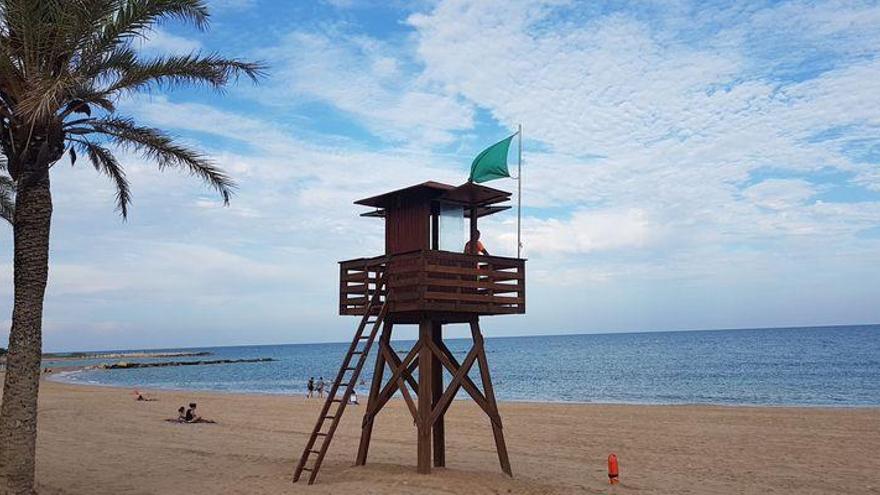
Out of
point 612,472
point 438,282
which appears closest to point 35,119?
point 438,282

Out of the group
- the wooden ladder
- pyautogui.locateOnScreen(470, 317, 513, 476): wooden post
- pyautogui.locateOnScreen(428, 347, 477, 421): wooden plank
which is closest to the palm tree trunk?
the wooden ladder

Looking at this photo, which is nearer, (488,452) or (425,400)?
(425,400)

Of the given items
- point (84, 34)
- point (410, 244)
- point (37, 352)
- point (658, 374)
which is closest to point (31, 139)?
point (84, 34)

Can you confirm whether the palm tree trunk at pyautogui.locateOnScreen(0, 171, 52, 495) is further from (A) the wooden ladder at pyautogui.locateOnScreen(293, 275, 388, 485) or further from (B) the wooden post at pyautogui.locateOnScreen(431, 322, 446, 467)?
(B) the wooden post at pyautogui.locateOnScreen(431, 322, 446, 467)

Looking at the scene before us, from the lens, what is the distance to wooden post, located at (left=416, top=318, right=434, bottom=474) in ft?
48.2

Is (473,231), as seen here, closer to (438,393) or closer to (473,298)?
(473,298)

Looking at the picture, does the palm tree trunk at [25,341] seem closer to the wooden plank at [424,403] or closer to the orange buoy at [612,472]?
the wooden plank at [424,403]

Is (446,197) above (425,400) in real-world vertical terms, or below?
above

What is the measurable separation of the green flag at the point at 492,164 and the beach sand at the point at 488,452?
20.3 feet

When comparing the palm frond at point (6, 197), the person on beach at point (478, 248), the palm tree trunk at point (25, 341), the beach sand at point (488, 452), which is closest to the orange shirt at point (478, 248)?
the person on beach at point (478, 248)

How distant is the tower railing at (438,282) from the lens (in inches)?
573

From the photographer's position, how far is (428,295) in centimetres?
1442

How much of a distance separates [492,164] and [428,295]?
3245 millimetres

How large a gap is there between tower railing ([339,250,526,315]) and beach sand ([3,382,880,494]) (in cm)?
341
